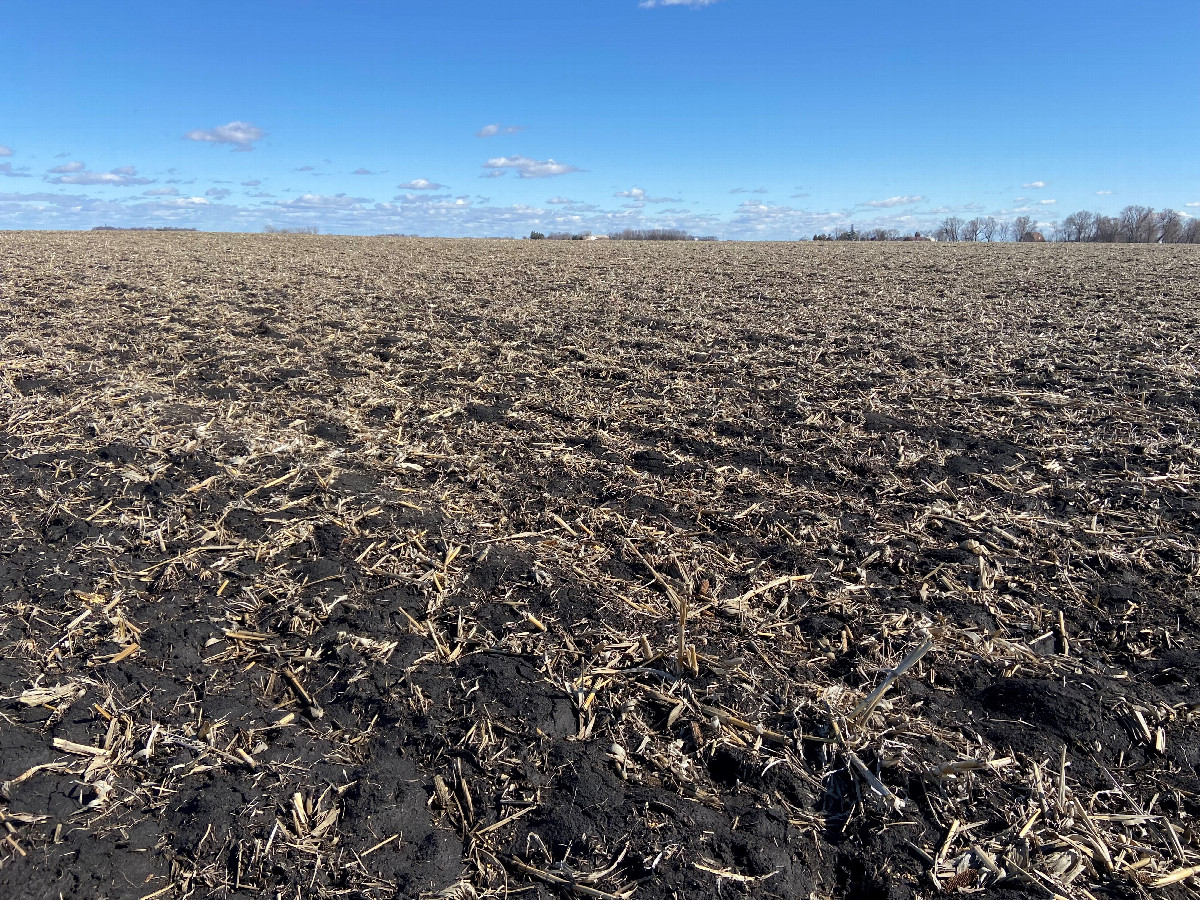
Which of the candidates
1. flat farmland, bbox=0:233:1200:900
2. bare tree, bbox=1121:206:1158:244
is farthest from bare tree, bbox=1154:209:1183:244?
flat farmland, bbox=0:233:1200:900

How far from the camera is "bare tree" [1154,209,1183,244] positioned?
71000mm

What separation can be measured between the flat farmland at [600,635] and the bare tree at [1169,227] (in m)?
84.5

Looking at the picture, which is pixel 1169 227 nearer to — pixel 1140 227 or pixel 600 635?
pixel 1140 227

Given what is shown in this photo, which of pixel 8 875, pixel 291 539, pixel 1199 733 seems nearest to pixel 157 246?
pixel 291 539

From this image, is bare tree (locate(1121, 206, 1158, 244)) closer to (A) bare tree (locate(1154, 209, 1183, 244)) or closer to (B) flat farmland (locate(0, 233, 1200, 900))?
(A) bare tree (locate(1154, 209, 1183, 244))

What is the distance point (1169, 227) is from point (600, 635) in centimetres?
9438

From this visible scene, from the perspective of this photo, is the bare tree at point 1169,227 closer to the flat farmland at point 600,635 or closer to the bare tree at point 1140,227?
the bare tree at point 1140,227

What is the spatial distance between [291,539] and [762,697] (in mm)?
3127

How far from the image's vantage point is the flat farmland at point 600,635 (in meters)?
2.48

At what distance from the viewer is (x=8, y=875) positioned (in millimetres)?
2311

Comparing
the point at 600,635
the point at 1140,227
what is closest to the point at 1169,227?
the point at 1140,227

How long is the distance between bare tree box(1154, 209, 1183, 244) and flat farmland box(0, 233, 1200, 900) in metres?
84.5

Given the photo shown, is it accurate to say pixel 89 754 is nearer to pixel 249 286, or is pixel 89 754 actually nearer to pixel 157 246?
pixel 249 286

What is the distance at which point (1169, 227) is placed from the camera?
236 ft
